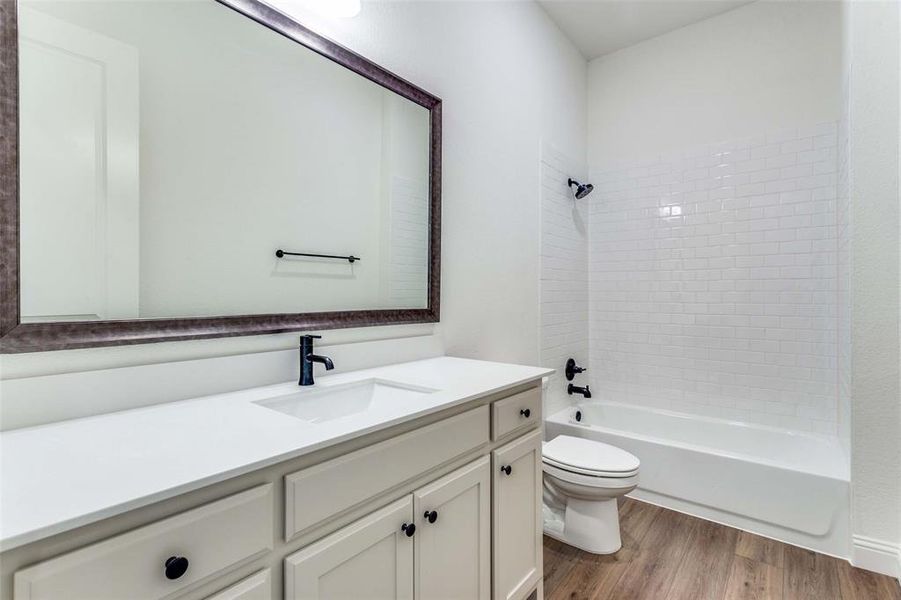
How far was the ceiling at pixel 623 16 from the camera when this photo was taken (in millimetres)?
2613

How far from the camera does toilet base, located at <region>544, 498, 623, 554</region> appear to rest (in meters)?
1.98

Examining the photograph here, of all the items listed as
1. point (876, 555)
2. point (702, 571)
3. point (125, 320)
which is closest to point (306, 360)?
point (125, 320)

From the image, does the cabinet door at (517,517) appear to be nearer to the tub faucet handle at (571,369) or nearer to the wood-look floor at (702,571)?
the wood-look floor at (702,571)

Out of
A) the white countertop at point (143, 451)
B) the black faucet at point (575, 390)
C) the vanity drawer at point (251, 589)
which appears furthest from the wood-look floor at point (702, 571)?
the vanity drawer at point (251, 589)

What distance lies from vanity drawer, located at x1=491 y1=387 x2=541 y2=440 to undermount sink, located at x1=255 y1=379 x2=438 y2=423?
227 mm

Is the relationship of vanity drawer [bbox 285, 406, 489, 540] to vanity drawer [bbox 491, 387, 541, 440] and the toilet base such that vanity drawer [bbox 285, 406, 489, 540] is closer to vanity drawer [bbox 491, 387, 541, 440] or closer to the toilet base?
vanity drawer [bbox 491, 387, 541, 440]

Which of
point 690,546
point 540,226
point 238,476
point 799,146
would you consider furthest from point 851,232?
point 238,476

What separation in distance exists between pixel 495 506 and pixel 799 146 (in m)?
2.65

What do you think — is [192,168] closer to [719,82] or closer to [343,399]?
[343,399]

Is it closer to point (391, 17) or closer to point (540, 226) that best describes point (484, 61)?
point (391, 17)

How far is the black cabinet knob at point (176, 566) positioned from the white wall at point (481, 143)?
0.57m

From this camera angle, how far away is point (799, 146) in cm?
249

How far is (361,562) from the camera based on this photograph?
0.91m

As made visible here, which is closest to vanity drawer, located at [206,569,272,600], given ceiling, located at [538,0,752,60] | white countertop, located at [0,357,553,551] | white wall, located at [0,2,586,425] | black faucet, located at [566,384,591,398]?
white countertop, located at [0,357,553,551]
